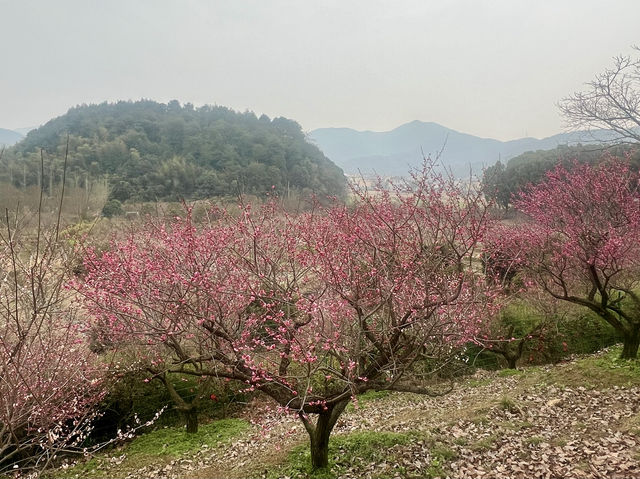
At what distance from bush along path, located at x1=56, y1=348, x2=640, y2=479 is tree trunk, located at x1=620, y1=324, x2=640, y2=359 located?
349 millimetres

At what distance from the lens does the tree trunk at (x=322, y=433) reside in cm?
548

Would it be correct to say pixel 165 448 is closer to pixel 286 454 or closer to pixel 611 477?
pixel 286 454

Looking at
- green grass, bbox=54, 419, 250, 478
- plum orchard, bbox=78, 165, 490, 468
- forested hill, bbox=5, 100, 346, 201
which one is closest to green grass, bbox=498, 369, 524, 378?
plum orchard, bbox=78, 165, 490, 468

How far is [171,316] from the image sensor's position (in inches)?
213

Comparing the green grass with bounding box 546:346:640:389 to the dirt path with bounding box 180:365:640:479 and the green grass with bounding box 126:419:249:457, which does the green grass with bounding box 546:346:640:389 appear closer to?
the dirt path with bounding box 180:365:640:479

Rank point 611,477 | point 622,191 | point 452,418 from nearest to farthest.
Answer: point 611,477
point 452,418
point 622,191

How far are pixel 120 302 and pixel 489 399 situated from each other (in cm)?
786

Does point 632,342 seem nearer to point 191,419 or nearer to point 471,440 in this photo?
point 471,440

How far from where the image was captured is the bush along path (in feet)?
17.6

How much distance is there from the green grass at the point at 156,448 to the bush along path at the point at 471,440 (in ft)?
0.15

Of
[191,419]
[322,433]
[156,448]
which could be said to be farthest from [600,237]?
[156,448]

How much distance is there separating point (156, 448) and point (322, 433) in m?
4.75

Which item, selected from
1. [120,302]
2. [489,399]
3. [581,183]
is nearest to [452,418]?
[489,399]

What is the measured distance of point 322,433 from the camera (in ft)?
18.4
